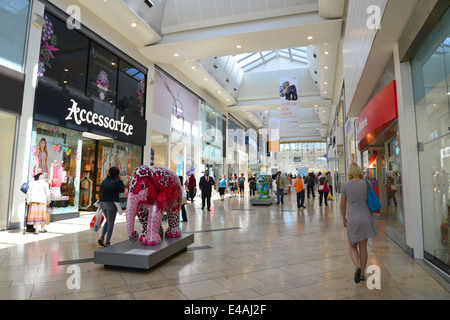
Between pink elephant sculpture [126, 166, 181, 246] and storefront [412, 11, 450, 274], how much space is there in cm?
369

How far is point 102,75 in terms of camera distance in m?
10.1

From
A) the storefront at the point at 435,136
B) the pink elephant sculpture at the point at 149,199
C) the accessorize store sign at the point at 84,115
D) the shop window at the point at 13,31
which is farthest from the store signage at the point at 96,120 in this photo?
the storefront at the point at 435,136

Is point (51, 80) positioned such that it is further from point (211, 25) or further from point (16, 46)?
point (211, 25)

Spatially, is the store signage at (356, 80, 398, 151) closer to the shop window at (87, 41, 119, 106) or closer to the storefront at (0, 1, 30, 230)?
the storefront at (0, 1, 30, 230)

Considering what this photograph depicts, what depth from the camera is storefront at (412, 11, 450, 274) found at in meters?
3.42

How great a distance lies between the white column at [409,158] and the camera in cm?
429

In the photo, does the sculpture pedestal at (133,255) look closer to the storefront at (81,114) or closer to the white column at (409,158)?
the white column at (409,158)

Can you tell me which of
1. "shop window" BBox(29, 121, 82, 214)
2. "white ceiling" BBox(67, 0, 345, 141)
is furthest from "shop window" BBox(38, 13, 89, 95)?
"shop window" BBox(29, 121, 82, 214)

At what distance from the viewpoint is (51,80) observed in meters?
7.99

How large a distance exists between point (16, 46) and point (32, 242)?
499 centimetres

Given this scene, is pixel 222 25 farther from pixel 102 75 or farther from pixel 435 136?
pixel 435 136

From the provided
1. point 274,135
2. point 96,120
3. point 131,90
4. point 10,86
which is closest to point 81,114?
point 96,120

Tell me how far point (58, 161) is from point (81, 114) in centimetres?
166
